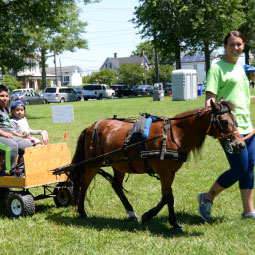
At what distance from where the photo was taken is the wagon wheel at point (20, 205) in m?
5.95

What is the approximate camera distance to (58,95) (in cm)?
4484

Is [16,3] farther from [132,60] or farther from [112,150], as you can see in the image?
[132,60]

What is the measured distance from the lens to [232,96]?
5047mm

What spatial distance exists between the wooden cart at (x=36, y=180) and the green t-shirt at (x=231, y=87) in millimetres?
2656

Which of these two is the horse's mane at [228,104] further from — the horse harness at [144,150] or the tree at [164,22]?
the tree at [164,22]

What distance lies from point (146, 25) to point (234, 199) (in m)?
41.5

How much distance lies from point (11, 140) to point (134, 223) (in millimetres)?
2192

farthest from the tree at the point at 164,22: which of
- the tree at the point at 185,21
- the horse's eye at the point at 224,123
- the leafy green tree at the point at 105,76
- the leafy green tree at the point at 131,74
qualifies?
the horse's eye at the point at 224,123

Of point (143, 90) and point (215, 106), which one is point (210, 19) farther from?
point (215, 106)

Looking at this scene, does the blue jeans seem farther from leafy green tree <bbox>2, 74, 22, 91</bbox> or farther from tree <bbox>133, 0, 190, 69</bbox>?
leafy green tree <bbox>2, 74, 22, 91</bbox>

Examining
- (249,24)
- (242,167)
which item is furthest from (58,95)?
(242,167)

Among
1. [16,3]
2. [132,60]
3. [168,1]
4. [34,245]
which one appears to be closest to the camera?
[34,245]

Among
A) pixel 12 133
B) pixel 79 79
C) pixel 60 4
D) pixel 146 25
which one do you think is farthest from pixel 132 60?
pixel 12 133

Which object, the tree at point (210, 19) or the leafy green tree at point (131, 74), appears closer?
the tree at point (210, 19)
